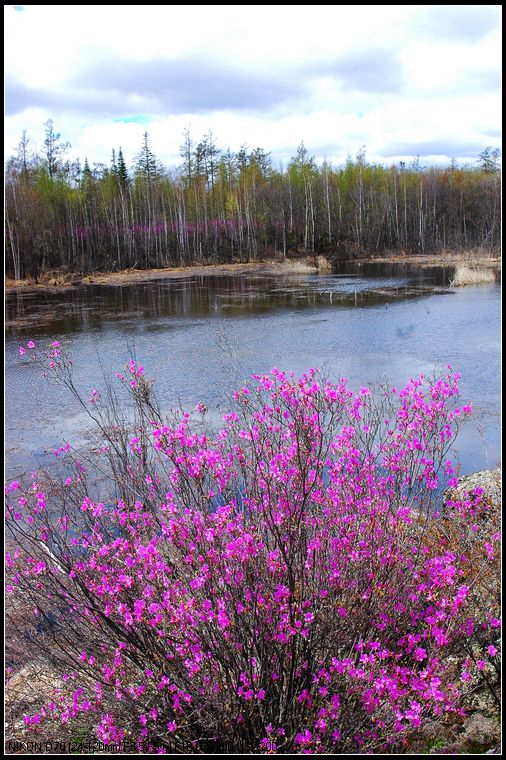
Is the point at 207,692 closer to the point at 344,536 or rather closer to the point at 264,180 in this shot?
the point at 344,536

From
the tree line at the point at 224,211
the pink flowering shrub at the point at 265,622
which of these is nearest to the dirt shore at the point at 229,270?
the tree line at the point at 224,211

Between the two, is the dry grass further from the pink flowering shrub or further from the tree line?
the pink flowering shrub

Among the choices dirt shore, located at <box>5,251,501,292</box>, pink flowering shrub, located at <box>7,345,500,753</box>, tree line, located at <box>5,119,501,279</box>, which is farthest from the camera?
tree line, located at <box>5,119,501,279</box>

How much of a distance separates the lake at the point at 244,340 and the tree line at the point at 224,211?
1408 cm

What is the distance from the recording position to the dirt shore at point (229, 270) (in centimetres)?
4038

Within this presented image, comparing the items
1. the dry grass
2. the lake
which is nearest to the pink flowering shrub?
the lake

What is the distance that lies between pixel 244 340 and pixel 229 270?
28169 mm

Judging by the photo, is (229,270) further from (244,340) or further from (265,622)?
(265,622)

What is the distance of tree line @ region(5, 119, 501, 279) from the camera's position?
48.0 meters

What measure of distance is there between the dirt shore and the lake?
563cm

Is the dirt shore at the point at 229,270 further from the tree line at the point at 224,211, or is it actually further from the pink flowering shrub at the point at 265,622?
the pink flowering shrub at the point at 265,622

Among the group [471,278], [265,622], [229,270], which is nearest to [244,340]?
[265,622]

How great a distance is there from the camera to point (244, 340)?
62.1 ft

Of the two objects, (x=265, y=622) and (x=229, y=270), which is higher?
(x=229, y=270)
